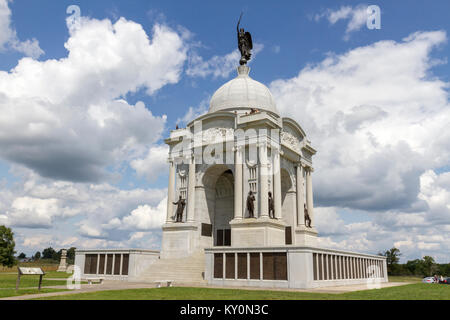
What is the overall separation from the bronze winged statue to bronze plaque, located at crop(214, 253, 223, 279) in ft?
95.4

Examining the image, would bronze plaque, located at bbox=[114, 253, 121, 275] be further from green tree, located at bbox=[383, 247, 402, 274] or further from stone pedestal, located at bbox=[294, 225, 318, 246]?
green tree, located at bbox=[383, 247, 402, 274]

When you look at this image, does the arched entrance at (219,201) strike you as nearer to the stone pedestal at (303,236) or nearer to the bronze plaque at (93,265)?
the stone pedestal at (303,236)

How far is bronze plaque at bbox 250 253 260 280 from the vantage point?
1025 inches

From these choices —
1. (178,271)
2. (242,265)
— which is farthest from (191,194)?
(242,265)

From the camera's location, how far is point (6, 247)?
Result: 5450 centimetres

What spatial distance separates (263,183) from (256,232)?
4.54 meters

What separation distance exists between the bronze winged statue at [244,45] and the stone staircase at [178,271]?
88.2 ft

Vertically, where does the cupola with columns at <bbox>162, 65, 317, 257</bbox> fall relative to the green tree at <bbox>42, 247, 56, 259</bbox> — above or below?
above

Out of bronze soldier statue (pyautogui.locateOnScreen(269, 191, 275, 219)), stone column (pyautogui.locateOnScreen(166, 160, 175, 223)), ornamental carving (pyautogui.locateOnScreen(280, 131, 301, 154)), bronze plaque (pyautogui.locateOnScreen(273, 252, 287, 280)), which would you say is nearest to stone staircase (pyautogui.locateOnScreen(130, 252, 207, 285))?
stone column (pyautogui.locateOnScreen(166, 160, 175, 223))

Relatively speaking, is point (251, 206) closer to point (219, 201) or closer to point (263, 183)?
point (263, 183)

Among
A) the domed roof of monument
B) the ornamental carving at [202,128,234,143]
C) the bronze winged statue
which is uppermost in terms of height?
the bronze winged statue

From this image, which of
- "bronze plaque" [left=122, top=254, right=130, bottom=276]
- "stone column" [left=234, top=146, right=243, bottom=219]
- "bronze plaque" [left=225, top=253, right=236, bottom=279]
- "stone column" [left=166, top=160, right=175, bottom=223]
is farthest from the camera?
"stone column" [left=166, top=160, right=175, bottom=223]

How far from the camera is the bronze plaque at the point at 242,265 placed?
26480 mm

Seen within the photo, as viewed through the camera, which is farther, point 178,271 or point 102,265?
point 102,265
